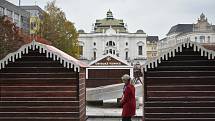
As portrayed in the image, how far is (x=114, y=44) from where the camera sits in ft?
411

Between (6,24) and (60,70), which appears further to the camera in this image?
(6,24)

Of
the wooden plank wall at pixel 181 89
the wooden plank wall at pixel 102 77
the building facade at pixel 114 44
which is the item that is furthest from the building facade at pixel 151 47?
the wooden plank wall at pixel 181 89

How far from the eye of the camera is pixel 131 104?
42.3 ft

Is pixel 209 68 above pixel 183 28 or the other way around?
the other way around

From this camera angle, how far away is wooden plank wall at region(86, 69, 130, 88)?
3269 centimetres

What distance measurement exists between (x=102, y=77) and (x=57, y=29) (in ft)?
84.7

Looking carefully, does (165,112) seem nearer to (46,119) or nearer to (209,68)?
(209,68)

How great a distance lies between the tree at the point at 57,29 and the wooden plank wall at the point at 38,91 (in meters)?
40.8

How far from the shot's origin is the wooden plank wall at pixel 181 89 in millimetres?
14453

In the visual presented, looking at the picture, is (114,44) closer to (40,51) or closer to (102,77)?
(102,77)

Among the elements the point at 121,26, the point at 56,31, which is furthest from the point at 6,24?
the point at 121,26

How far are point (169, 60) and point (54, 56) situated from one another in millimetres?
3665

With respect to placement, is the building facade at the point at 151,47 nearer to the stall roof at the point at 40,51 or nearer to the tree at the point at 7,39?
the tree at the point at 7,39

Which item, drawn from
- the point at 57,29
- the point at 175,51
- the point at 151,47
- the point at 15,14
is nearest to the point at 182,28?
the point at 151,47
